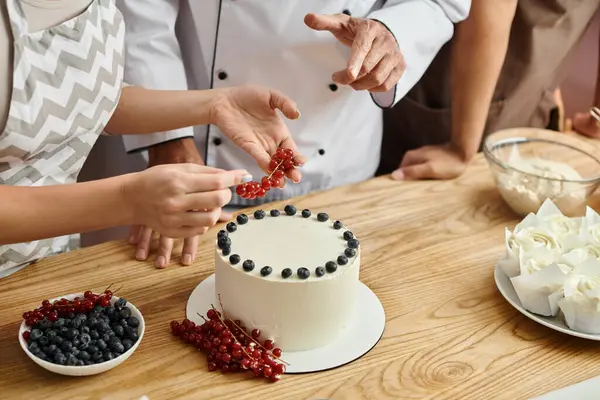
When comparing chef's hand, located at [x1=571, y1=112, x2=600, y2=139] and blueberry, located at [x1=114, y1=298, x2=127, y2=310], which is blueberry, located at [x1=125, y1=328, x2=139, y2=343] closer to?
blueberry, located at [x1=114, y1=298, x2=127, y2=310]

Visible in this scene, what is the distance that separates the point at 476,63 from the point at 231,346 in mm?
1225

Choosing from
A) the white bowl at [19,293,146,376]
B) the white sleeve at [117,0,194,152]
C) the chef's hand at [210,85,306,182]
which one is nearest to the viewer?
the white bowl at [19,293,146,376]

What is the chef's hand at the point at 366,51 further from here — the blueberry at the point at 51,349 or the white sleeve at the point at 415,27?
the blueberry at the point at 51,349

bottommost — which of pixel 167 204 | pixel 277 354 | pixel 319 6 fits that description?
pixel 277 354

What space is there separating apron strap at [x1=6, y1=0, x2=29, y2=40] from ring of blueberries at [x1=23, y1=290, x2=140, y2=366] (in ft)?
1.64

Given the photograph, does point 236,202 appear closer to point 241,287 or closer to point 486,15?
point 241,287

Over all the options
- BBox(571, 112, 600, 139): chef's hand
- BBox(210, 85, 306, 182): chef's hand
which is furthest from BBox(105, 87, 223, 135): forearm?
BBox(571, 112, 600, 139): chef's hand

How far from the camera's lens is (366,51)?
1.67m

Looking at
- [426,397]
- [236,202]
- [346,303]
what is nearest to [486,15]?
[236,202]

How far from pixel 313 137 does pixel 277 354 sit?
859mm

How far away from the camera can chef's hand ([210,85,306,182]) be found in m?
1.64

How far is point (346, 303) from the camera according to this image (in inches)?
55.7

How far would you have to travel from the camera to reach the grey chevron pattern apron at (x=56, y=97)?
137 cm

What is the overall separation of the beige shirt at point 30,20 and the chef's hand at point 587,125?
165cm
